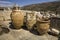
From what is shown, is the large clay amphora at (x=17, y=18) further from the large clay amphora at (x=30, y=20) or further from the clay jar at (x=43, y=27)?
the clay jar at (x=43, y=27)

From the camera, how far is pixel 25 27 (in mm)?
4238

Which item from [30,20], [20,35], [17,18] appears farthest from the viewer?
[30,20]

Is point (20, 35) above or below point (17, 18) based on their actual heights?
below

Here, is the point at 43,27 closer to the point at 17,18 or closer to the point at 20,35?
the point at 20,35

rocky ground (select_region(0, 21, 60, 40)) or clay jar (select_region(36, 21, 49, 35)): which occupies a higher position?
clay jar (select_region(36, 21, 49, 35))

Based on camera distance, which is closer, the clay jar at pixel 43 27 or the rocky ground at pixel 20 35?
the rocky ground at pixel 20 35

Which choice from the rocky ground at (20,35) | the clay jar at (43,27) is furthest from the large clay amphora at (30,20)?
the clay jar at (43,27)

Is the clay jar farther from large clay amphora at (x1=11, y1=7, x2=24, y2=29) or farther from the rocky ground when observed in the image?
large clay amphora at (x1=11, y1=7, x2=24, y2=29)

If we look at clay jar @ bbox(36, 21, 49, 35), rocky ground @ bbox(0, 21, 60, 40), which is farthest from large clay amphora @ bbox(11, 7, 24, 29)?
clay jar @ bbox(36, 21, 49, 35)

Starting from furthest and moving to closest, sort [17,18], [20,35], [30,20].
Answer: [30,20], [17,18], [20,35]

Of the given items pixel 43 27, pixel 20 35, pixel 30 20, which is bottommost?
pixel 20 35

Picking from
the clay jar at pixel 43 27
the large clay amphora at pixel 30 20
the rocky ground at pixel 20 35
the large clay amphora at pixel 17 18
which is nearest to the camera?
the rocky ground at pixel 20 35

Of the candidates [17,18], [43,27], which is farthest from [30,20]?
[43,27]

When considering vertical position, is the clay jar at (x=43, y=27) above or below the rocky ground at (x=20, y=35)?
above
